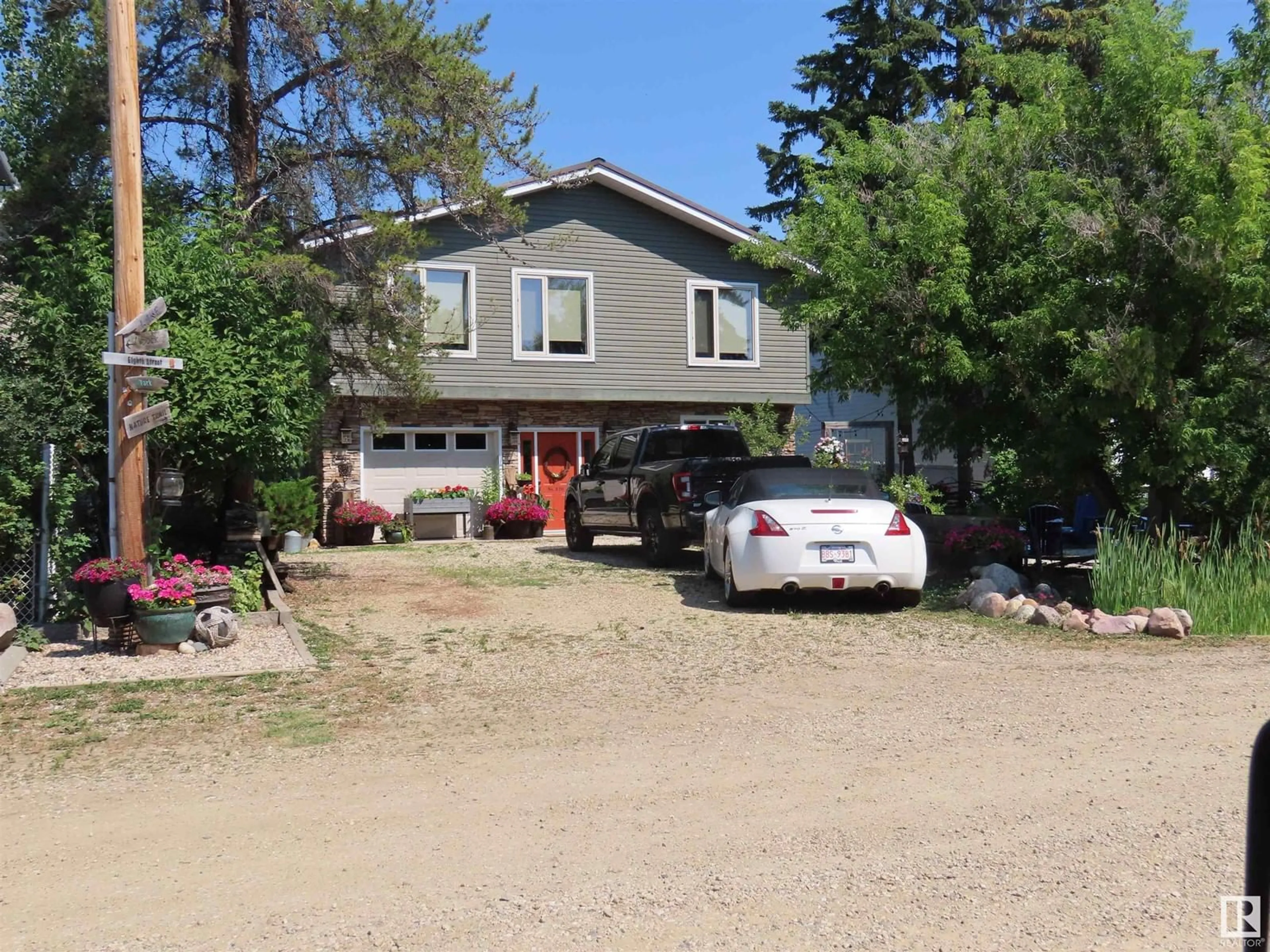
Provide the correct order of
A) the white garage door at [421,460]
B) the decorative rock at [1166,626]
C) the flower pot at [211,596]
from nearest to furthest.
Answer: the decorative rock at [1166,626] < the flower pot at [211,596] < the white garage door at [421,460]

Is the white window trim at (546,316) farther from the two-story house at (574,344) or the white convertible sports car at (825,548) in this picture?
the white convertible sports car at (825,548)

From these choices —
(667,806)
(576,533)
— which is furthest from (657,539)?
(667,806)

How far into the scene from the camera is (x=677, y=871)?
178 inches

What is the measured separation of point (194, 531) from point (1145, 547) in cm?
980

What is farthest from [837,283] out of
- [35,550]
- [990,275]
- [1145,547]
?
[35,550]

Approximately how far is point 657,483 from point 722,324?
1015cm

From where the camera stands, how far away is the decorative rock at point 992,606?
10.8 metres

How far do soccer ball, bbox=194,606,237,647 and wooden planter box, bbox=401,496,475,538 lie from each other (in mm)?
12081

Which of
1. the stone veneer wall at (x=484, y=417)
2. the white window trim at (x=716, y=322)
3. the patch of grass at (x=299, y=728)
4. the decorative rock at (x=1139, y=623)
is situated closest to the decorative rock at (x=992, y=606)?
the decorative rock at (x=1139, y=623)

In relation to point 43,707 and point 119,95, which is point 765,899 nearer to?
point 43,707

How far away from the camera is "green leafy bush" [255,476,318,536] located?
20156 mm

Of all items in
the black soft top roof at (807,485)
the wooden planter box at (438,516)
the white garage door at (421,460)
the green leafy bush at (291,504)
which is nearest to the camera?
the black soft top roof at (807,485)

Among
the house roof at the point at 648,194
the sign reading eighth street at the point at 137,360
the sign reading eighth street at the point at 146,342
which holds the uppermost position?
the house roof at the point at 648,194

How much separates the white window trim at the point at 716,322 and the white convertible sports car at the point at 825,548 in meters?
13.0
